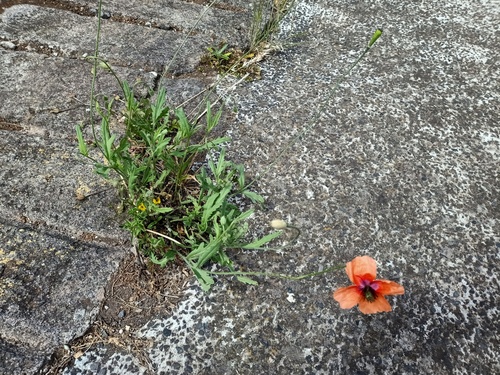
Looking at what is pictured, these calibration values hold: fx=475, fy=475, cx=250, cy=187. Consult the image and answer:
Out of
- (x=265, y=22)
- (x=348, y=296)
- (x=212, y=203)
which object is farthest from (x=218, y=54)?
(x=348, y=296)

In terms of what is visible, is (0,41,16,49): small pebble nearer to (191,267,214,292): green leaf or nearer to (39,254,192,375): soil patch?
(39,254,192,375): soil patch

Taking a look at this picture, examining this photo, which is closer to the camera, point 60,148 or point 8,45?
point 60,148

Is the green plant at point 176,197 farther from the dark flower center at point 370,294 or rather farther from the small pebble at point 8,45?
the small pebble at point 8,45

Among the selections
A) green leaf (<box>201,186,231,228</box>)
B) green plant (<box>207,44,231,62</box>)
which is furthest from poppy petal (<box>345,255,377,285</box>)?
green plant (<box>207,44,231,62</box>)

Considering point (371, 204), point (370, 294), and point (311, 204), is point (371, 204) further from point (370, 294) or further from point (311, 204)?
point (370, 294)

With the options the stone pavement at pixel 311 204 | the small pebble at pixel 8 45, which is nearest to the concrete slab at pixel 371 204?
the stone pavement at pixel 311 204

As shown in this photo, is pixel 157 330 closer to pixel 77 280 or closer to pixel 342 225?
pixel 77 280

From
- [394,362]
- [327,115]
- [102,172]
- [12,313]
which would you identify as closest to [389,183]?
[327,115]
